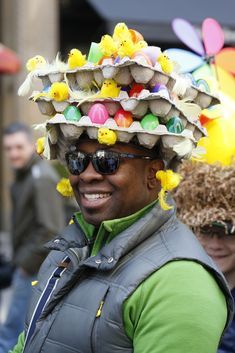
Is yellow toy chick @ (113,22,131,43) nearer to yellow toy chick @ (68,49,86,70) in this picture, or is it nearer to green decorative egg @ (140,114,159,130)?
yellow toy chick @ (68,49,86,70)

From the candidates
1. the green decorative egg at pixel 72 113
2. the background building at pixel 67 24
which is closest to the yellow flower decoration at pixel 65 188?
the green decorative egg at pixel 72 113

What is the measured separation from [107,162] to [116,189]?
96 mm

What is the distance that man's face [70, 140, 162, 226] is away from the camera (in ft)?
8.38

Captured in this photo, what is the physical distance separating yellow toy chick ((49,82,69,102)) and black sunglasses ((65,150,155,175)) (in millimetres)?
186

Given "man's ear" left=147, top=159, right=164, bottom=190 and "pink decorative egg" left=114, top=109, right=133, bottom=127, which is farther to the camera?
"man's ear" left=147, top=159, right=164, bottom=190

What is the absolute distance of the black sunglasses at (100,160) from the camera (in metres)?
2.53

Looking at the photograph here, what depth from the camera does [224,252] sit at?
11.0 ft

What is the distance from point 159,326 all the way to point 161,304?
0.06 m

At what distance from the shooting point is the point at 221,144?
3.39 metres

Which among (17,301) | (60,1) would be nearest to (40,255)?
(17,301)

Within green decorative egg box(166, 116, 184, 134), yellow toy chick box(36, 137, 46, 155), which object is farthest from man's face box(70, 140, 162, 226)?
yellow toy chick box(36, 137, 46, 155)

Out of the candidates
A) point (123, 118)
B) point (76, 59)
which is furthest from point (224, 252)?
point (76, 59)

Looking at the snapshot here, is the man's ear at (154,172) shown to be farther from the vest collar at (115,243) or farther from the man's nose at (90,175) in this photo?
the man's nose at (90,175)

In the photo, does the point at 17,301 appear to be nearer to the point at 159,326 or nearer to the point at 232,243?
the point at 232,243
